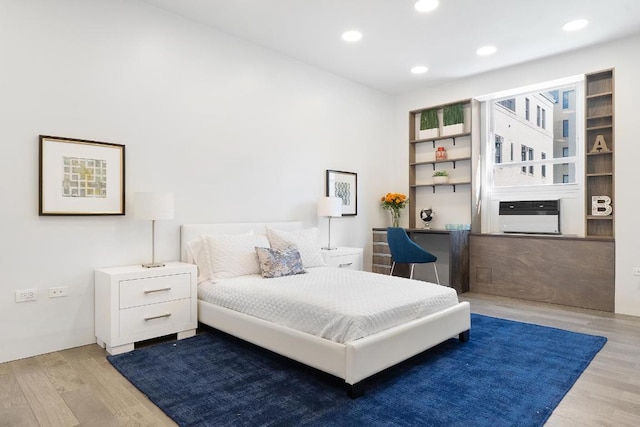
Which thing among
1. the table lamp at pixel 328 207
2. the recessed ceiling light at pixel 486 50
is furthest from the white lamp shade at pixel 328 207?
the recessed ceiling light at pixel 486 50

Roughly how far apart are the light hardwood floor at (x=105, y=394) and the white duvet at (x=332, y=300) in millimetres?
917

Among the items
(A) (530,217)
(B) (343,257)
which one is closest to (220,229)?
(B) (343,257)

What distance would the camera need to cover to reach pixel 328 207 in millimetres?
4703

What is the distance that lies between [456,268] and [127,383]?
3.86m

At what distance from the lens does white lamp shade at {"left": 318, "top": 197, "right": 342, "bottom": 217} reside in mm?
4707

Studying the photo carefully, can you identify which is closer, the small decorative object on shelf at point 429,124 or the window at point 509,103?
the window at point 509,103

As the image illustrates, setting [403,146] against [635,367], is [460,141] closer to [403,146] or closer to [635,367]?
[403,146]

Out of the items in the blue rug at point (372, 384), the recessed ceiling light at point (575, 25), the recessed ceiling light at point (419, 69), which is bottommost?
the blue rug at point (372, 384)

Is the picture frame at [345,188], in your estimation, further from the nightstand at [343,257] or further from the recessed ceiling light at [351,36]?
the recessed ceiling light at [351,36]

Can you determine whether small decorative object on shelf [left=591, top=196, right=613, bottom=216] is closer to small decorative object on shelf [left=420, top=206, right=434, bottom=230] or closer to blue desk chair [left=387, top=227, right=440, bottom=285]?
blue desk chair [left=387, top=227, right=440, bottom=285]

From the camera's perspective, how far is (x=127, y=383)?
239 centimetres

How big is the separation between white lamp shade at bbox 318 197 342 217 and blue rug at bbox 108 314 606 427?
198 centimetres

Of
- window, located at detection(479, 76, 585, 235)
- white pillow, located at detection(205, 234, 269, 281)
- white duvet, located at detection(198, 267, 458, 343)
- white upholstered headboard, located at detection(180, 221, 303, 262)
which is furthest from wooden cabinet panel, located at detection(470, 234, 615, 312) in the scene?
white pillow, located at detection(205, 234, 269, 281)

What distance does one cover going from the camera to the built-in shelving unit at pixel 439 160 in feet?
17.6
